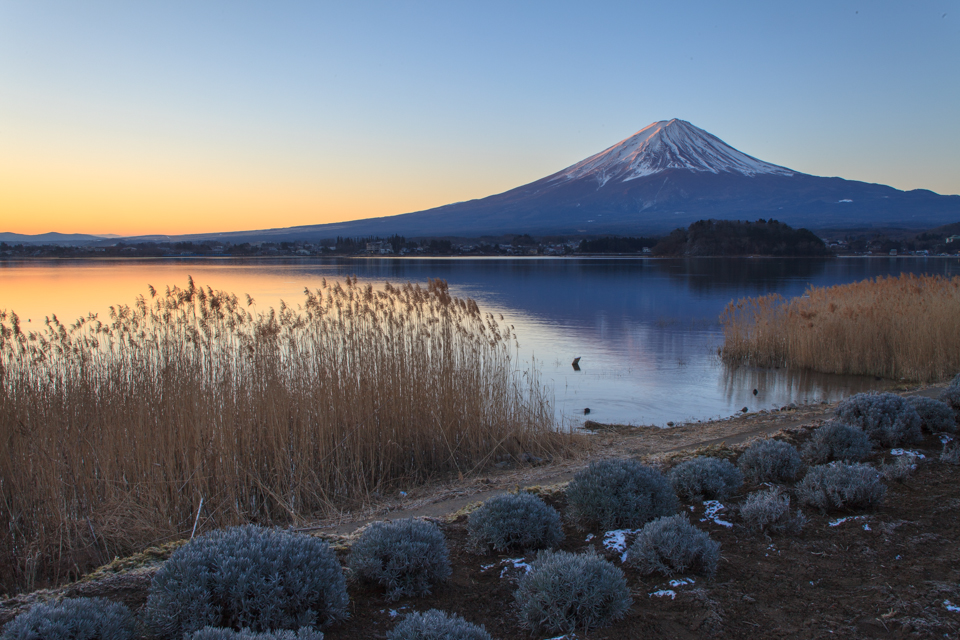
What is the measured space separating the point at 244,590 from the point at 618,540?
210 cm

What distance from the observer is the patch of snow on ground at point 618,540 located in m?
3.45

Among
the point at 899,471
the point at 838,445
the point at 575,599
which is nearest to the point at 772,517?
the point at 899,471

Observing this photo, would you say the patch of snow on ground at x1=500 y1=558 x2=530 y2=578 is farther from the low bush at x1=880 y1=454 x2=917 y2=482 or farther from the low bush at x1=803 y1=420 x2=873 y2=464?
the low bush at x1=803 y1=420 x2=873 y2=464

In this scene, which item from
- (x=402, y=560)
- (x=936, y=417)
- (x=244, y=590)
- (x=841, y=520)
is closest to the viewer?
(x=244, y=590)

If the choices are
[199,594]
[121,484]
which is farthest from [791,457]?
[121,484]

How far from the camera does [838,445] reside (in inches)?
194

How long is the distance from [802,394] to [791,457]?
23.5ft

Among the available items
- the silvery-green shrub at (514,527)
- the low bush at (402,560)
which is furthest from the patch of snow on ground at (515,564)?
the low bush at (402,560)

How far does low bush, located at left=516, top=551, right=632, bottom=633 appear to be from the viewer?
8.41ft

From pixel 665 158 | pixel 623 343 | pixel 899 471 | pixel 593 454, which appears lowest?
pixel 623 343

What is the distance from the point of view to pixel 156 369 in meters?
5.56

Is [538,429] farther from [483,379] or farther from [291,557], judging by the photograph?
[291,557]

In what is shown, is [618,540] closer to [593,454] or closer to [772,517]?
[772,517]

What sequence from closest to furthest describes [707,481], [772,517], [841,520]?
[772,517] → [841,520] → [707,481]
